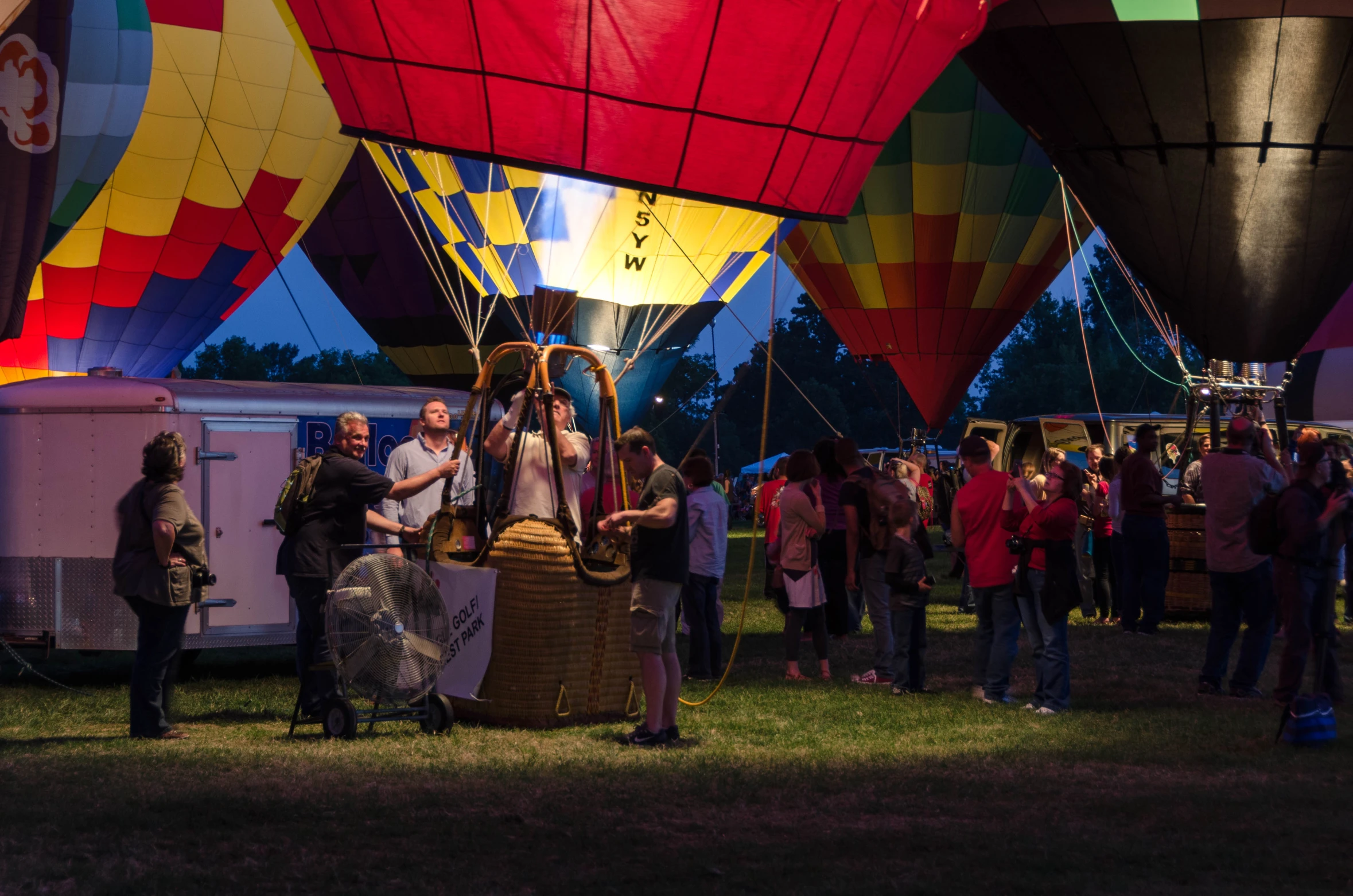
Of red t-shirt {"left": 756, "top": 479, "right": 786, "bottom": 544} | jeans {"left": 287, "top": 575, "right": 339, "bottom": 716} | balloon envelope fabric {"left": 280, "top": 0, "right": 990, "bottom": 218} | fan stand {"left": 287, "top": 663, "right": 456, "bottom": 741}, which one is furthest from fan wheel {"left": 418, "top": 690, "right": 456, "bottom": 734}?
balloon envelope fabric {"left": 280, "top": 0, "right": 990, "bottom": 218}

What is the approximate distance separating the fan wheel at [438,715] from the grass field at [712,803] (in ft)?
0.43

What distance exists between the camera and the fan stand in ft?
22.3

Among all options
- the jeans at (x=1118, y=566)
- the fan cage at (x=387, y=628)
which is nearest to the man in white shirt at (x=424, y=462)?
the fan cage at (x=387, y=628)

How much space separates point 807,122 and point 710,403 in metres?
83.7

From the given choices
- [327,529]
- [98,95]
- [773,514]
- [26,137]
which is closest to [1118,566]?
[773,514]

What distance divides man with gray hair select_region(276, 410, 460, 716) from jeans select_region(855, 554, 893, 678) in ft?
9.91

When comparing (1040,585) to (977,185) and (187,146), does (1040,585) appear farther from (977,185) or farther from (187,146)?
(187,146)

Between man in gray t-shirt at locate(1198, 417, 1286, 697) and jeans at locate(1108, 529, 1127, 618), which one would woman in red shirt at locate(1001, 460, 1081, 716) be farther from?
jeans at locate(1108, 529, 1127, 618)

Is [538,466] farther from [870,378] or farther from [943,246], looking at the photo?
[870,378]

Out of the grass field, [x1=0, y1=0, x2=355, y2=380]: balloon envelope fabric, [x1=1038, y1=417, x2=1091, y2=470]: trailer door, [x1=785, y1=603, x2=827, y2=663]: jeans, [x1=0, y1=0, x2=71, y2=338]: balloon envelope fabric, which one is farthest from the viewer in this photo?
[x1=1038, y1=417, x2=1091, y2=470]: trailer door

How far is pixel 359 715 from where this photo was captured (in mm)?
7051

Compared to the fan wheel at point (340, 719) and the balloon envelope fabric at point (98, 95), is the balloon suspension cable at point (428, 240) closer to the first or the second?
the balloon envelope fabric at point (98, 95)

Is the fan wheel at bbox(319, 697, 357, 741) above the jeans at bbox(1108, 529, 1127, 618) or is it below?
below

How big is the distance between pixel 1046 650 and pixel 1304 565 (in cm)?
135
